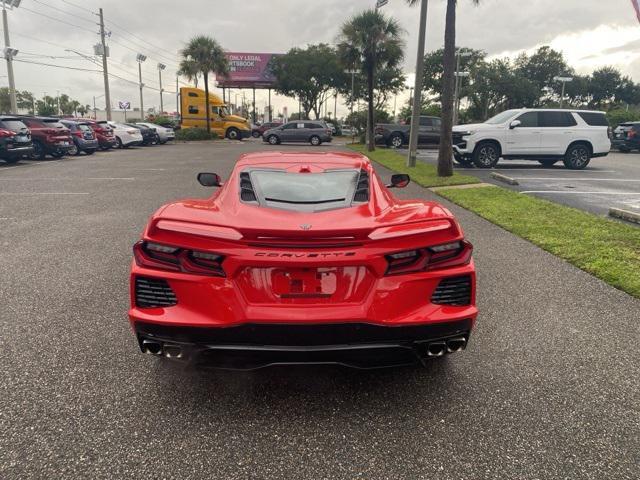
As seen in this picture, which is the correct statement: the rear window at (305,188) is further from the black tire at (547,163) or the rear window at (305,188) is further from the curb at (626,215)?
the black tire at (547,163)

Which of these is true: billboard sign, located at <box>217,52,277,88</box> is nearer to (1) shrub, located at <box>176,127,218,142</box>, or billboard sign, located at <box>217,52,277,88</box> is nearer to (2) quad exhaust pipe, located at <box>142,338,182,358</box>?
(1) shrub, located at <box>176,127,218,142</box>

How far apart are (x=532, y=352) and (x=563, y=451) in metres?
1.14

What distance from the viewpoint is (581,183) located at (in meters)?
13.0

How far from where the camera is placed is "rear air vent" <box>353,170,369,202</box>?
10.3 ft

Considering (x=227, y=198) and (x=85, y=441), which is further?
(x=227, y=198)

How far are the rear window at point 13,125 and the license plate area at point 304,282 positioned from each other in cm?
1767

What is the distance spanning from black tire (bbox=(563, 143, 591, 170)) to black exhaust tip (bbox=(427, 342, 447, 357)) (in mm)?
16147

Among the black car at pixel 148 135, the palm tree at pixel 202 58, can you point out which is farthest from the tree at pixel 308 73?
the black car at pixel 148 135

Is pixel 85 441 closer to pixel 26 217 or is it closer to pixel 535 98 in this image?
pixel 26 217

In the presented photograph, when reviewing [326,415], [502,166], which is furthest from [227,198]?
[502,166]

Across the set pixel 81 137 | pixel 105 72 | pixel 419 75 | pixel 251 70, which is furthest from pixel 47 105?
pixel 419 75

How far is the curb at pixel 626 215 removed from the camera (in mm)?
7738

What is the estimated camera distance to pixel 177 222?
106 inches

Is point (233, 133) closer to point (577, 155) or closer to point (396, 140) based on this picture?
point (396, 140)
